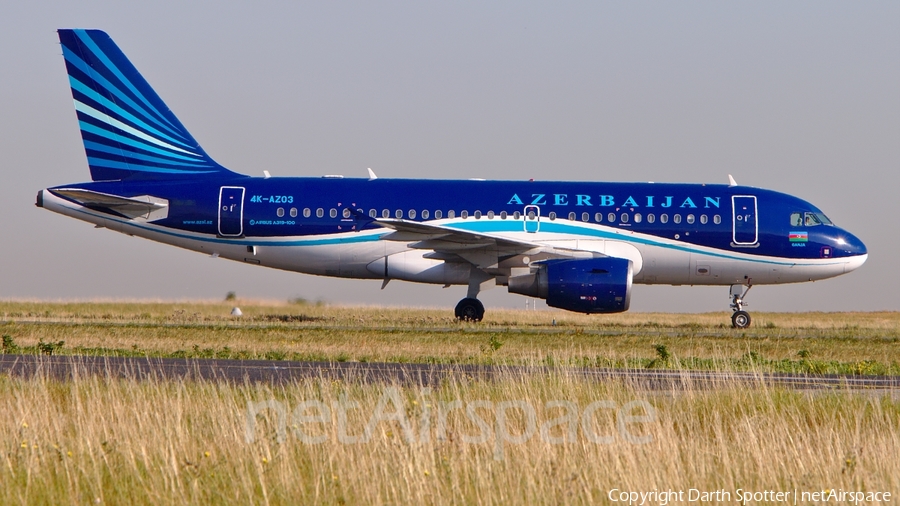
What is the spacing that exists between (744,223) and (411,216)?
9099 mm

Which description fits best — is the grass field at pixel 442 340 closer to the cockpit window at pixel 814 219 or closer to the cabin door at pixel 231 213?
the cabin door at pixel 231 213

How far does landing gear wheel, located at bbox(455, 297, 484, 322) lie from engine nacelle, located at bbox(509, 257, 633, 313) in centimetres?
228

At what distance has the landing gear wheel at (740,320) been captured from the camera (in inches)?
1124

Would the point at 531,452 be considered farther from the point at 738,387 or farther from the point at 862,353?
the point at 862,353

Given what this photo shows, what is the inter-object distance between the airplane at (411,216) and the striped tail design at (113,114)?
28 millimetres

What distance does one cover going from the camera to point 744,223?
28219 mm

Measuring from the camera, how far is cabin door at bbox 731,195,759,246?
92.4 ft

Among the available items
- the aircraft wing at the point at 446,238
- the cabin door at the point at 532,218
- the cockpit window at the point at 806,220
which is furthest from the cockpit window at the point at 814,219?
the aircraft wing at the point at 446,238

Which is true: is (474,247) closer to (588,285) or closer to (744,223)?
(588,285)

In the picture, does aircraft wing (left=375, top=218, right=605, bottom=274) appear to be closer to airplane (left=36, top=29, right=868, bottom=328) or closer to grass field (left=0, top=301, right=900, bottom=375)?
airplane (left=36, top=29, right=868, bottom=328)

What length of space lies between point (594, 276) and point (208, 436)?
58.4 feet

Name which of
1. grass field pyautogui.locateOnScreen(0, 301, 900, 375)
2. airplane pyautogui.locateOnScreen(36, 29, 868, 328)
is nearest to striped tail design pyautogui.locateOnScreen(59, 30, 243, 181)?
airplane pyautogui.locateOnScreen(36, 29, 868, 328)

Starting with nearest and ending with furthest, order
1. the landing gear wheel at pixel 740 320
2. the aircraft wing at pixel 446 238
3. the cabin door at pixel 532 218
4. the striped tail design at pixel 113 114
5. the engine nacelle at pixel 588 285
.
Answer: the aircraft wing at pixel 446 238, the engine nacelle at pixel 588 285, the cabin door at pixel 532 218, the landing gear wheel at pixel 740 320, the striped tail design at pixel 113 114

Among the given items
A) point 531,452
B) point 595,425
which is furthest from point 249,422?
point 595,425
